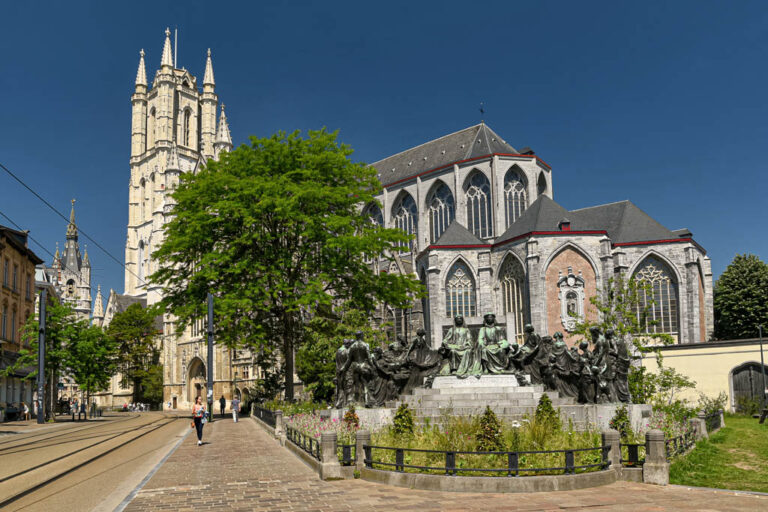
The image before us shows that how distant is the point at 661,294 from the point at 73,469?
40907 mm

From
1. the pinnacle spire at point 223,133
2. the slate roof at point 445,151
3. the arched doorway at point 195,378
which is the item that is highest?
the pinnacle spire at point 223,133

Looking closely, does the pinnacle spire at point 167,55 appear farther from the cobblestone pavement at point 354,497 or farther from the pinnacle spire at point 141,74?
the cobblestone pavement at point 354,497

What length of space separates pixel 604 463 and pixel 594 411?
4393 millimetres

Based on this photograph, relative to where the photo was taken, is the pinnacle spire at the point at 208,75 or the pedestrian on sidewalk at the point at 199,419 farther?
the pinnacle spire at the point at 208,75

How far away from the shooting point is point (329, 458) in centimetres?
1079

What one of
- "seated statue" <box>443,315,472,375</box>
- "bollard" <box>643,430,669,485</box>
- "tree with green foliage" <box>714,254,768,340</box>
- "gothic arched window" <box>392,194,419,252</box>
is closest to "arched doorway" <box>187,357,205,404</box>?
"gothic arched window" <box>392,194,419,252</box>

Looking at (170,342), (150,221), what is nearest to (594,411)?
(170,342)

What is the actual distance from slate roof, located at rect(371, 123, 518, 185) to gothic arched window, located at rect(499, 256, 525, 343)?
14.2 m

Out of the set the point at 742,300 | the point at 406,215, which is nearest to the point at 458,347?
the point at 742,300

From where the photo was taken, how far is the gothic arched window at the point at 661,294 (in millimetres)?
43562

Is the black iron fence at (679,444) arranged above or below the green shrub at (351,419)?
below

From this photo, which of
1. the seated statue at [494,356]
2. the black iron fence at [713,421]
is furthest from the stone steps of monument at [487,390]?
the black iron fence at [713,421]

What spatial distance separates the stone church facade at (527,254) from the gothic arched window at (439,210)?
9 cm

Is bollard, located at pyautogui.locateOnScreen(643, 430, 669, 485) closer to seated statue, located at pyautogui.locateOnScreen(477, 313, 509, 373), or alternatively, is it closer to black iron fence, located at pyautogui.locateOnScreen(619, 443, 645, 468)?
black iron fence, located at pyautogui.locateOnScreen(619, 443, 645, 468)
